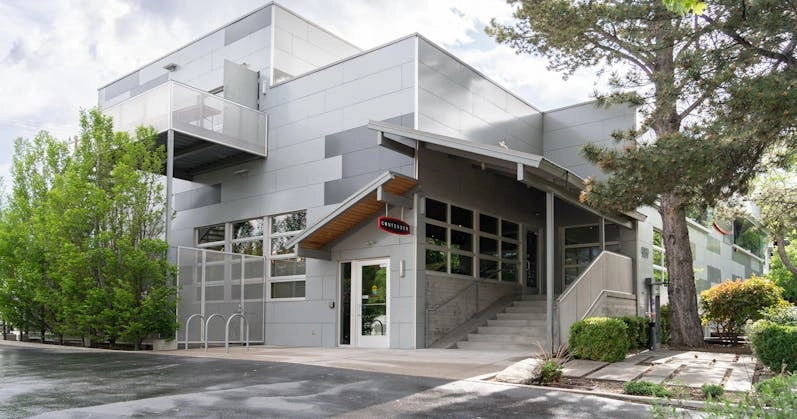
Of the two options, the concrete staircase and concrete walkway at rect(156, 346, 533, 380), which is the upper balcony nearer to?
concrete walkway at rect(156, 346, 533, 380)

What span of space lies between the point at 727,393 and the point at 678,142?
3693 mm

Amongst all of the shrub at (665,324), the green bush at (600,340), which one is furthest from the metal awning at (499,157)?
the shrub at (665,324)

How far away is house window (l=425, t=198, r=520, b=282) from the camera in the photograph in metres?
15.6

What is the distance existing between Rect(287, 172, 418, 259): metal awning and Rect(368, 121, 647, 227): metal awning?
781mm

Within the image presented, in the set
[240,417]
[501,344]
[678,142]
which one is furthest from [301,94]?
[240,417]

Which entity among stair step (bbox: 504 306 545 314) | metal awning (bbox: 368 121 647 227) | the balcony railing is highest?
the balcony railing

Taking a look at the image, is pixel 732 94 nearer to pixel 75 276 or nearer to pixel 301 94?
pixel 301 94

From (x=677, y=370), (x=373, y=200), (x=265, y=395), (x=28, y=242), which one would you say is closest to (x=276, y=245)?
(x=373, y=200)

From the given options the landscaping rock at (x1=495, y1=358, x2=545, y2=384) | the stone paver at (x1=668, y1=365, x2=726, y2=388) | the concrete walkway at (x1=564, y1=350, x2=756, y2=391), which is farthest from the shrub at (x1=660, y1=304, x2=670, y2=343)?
the landscaping rock at (x1=495, y1=358, x2=545, y2=384)

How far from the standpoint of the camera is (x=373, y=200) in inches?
591

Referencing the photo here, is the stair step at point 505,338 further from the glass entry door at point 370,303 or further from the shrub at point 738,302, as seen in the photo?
the shrub at point 738,302

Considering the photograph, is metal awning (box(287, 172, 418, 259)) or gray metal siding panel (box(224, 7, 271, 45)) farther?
gray metal siding panel (box(224, 7, 271, 45))

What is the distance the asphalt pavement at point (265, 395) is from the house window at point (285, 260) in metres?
6.41

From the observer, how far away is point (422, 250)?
588 inches
